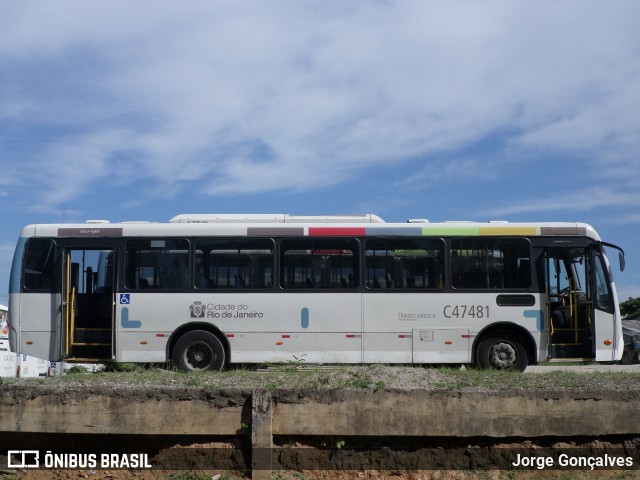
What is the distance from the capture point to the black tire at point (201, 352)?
43.5 feet

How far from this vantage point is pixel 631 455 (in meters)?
7.90

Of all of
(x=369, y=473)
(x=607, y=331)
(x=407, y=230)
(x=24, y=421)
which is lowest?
(x=369, y=473)

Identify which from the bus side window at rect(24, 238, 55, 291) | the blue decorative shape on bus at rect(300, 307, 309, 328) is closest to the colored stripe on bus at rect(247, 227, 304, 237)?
the blue decorative shape on bus at rect(300, 307, 309, 328)

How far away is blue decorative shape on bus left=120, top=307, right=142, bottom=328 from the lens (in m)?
13.4

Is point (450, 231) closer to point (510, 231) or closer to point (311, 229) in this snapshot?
point (510, 231)

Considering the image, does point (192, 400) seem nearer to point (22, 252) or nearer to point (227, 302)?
point (227, 302)

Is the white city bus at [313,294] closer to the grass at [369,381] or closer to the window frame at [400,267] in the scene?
the window frame at [400,267]

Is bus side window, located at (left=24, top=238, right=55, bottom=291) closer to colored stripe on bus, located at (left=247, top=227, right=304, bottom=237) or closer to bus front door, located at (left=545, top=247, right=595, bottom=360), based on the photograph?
colored stripe on bus, located at (left=247, top=227, right=304, bottom=237)

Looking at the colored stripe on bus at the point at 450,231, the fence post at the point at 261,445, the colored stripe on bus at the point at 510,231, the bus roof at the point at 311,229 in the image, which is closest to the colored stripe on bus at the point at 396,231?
the bus roof at the point at 311,229

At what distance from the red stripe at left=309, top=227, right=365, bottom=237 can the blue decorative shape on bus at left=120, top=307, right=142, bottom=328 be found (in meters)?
3.64

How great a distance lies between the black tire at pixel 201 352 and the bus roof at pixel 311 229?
1.94 m

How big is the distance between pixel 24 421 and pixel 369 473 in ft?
12.7

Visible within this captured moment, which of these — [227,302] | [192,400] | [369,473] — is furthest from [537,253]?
[192,400]

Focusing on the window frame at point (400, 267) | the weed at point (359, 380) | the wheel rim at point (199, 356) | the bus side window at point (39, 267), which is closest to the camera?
the weed at point (359, 380)
